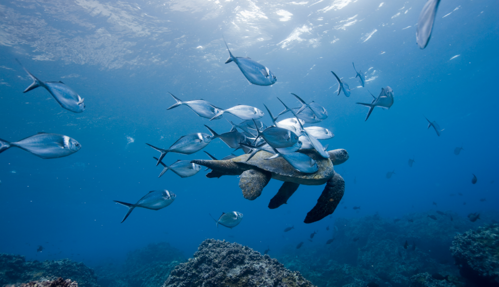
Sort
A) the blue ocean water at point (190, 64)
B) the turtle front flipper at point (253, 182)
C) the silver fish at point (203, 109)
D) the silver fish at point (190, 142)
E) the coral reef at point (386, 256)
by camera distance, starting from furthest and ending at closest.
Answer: the blue ocean water at point (190, 64) < the coral reef at point (386, 256) < the silver fish at point (203, 109) < the silver fish at point (190, 142) < the turtle front flipper at point (253, 182)

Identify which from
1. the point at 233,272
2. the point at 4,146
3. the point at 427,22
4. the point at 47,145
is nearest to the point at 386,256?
the point at 233,272

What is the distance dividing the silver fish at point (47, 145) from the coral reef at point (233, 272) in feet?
11.7

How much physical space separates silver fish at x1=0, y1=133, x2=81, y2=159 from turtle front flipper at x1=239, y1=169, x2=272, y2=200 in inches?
121

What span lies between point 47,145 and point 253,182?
11.4 ft

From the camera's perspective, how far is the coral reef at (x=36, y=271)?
7509 millimetres

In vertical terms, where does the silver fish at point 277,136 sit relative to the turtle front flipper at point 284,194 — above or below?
above

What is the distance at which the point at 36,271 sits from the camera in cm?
811

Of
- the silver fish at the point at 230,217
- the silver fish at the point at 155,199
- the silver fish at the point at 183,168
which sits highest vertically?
the silver fish at the point at 183,168

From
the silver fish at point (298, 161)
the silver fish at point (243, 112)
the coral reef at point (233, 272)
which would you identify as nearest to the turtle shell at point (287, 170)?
the silver fish at point (298, 161)

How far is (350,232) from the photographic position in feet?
59.9

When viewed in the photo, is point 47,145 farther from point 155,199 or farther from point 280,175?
point 280,175

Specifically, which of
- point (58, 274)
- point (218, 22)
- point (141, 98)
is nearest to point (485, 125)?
point (218, 22)

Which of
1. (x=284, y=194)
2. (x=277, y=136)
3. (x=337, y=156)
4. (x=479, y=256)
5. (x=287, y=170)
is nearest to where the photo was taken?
(x=277, y=136)

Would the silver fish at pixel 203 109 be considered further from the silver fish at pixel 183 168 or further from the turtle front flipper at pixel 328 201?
the turtle front flipper at pixel 328 201
